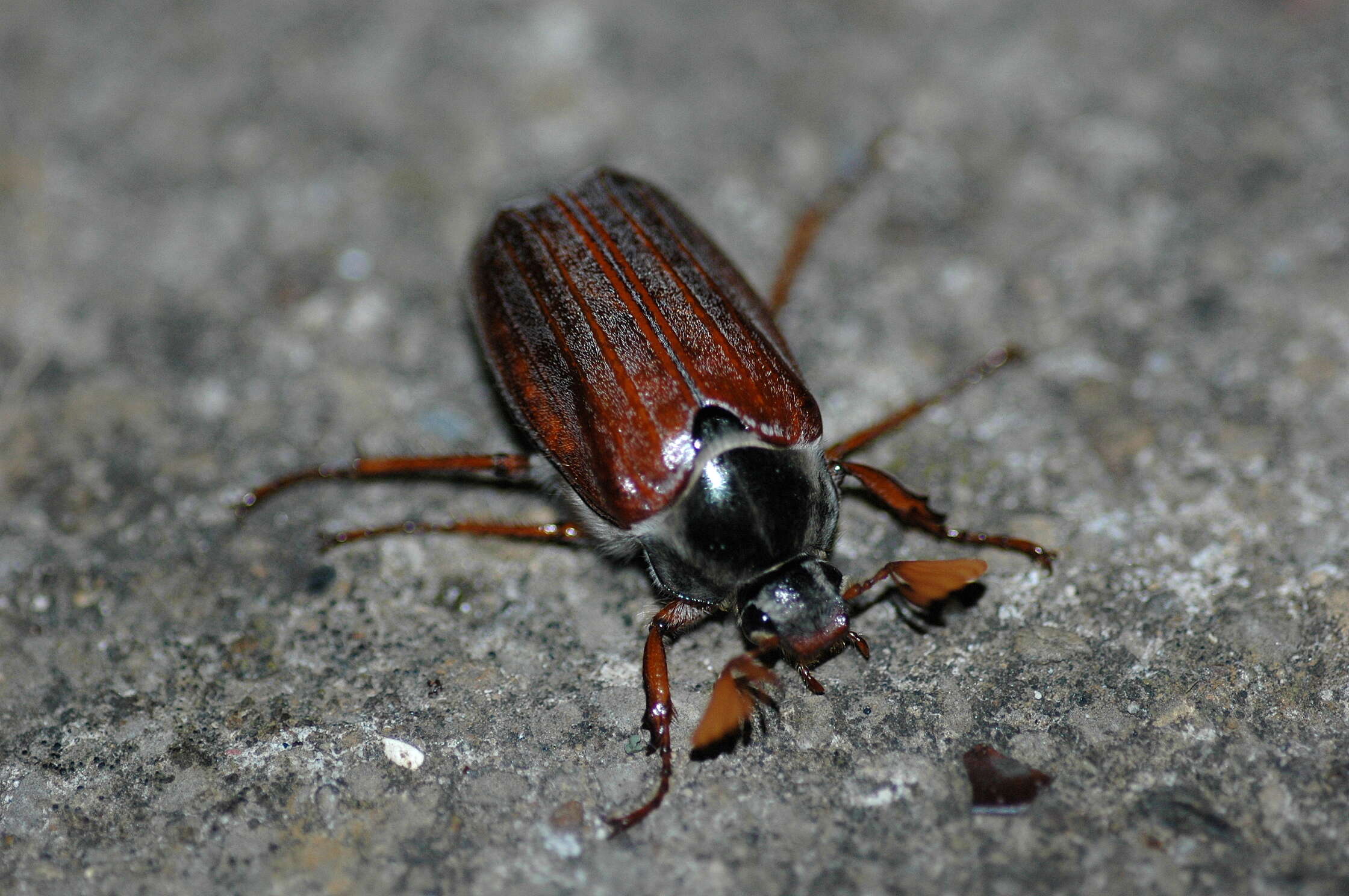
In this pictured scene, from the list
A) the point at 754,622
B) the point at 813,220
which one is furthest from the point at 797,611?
the point at 813,220

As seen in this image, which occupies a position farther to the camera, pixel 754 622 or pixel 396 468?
pixel 396 468

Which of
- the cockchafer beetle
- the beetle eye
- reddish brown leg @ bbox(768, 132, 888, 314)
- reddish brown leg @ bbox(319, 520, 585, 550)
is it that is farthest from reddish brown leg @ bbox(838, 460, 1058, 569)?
reddish brown leg @ bbox(319, 520, 585, 550)

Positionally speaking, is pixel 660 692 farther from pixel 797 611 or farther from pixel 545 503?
pixel 545 503

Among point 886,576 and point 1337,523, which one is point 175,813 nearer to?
point 886,576

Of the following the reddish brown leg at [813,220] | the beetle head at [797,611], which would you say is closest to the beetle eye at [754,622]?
the beetle head at [797,611]

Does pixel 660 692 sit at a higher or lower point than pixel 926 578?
lower

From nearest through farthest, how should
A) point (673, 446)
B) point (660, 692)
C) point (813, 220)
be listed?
point (660, 692)
point (673, 446)
point (813, 220)

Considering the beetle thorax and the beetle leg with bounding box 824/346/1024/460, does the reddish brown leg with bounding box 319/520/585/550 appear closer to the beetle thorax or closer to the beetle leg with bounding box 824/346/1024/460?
the beetle thorax
